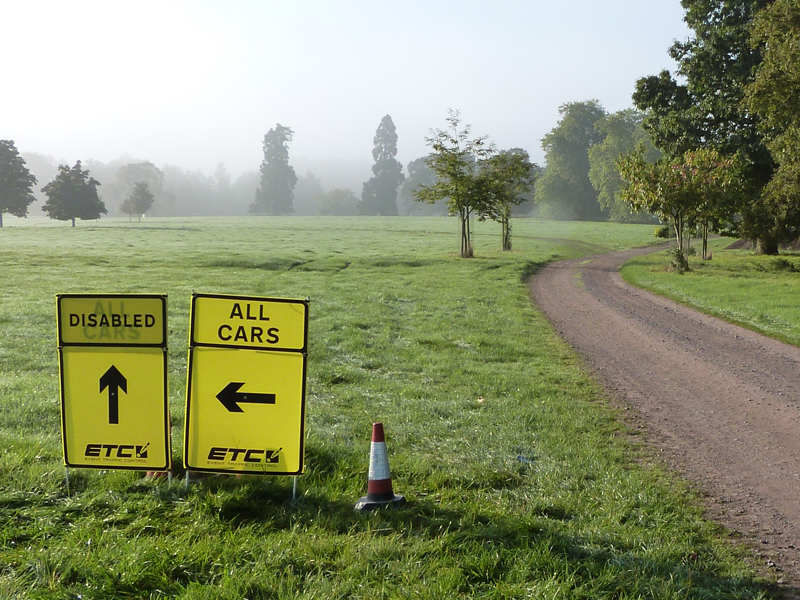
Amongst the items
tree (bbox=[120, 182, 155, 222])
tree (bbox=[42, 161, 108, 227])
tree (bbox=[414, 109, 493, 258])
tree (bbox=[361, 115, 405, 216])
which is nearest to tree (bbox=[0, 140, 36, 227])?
tree (bbox=[42, 161, 108, 227])

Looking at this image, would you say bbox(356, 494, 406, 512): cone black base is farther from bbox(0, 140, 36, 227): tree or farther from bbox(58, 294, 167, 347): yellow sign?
bbox(0, 140, 36, 227): tree

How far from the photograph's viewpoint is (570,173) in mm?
102188

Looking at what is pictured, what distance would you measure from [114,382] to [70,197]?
79059 mm

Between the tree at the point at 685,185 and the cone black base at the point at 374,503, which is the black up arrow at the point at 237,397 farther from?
the tree at the point at 685,185

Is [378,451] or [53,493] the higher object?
[378,451]

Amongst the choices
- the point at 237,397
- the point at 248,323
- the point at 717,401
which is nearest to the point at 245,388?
the point at 237,397

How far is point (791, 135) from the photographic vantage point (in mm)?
21594

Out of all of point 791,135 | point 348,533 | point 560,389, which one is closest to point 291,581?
point 348,533

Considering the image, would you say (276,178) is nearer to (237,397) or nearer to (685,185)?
(685,185)

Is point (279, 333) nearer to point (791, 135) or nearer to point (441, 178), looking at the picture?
point (791, 135)

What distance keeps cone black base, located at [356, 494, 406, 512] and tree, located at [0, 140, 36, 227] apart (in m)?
83.7

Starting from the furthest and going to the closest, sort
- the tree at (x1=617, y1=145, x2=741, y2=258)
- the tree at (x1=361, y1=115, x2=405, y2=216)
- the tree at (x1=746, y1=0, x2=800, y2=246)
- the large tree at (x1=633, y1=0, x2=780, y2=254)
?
1. the tree at (x1=361, y1=115, x2=405, y2=216)
2. the large tree at (x1=633, y1=0, x2=780, y2=254)
3. the tree at (x1=617, y1=145, x2=741, y2=258)
4. the tree at (x1=746, y1=0, x2=800, y2=246)

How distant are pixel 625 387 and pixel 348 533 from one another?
19.0 ft

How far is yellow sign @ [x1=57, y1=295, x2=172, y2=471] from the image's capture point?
177 inches
